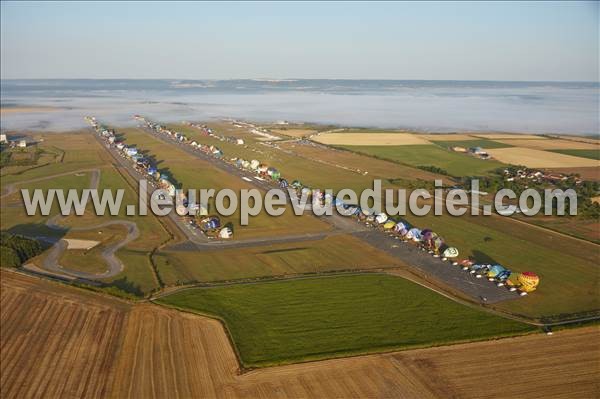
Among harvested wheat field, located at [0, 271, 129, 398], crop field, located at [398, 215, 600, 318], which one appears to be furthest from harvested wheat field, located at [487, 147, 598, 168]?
harvested wheat field, located at [0, 271, 129, 398]

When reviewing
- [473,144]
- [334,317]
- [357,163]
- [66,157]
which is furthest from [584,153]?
[66,157]

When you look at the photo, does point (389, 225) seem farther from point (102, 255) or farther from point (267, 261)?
point (102, 255)

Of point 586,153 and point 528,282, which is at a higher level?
point 586,153

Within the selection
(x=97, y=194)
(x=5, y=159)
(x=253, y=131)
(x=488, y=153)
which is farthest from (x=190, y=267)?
(x=253, y=131)

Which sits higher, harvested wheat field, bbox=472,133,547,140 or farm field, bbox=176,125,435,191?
harvested wheat field, bbox=472,133,547,140

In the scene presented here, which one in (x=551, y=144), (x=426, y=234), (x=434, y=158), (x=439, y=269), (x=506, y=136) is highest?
(x=506, y=136)

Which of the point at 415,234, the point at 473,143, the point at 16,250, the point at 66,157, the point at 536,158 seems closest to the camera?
the point at 16,250

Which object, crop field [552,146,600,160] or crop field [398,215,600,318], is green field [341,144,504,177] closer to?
crop field [552,146,600,160]

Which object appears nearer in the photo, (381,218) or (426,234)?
(426,234)

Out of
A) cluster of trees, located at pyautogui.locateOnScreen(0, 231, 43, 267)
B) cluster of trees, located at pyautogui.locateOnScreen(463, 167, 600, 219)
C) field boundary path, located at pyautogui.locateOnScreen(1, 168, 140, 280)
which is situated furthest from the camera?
cluster of trees, located at pyautogui.locateOnScreen(463, 167, 600, 219)
